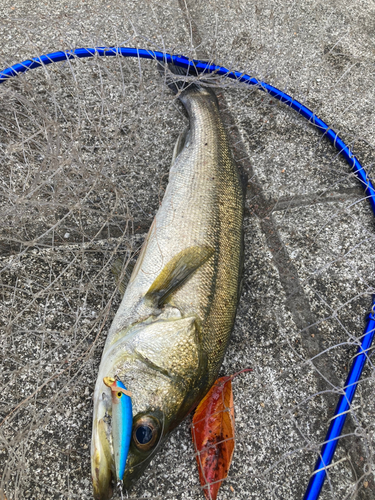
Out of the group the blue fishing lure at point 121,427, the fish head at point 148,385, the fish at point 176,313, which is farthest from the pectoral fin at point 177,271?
the blue fishing lure at point 121,427

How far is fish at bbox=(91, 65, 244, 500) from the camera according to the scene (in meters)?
1.72

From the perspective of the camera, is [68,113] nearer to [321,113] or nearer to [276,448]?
[321,113]

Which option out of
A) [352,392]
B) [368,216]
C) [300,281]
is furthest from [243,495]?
[368,216]

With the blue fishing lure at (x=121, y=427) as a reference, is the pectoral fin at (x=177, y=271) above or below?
above

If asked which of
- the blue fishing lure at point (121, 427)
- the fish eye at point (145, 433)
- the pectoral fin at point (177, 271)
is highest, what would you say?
the pectoral fin at point (177, 271)

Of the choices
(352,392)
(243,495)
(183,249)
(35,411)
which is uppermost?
(183,249)

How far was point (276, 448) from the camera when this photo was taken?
7.14ft

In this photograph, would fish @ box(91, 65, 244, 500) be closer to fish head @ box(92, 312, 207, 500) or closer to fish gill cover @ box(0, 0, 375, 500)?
fish head @ box(92, 312, 207, 500)

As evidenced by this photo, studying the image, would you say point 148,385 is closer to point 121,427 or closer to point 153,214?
point 121,427

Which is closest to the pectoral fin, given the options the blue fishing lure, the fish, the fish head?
the fish

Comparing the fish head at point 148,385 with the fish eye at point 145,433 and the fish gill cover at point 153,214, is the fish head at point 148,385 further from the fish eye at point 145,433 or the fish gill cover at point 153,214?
the fish gill cover at point 153,214

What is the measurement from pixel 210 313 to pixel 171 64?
7.28 ft

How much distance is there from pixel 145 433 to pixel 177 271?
90cm

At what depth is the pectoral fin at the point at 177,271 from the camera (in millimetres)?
2117
